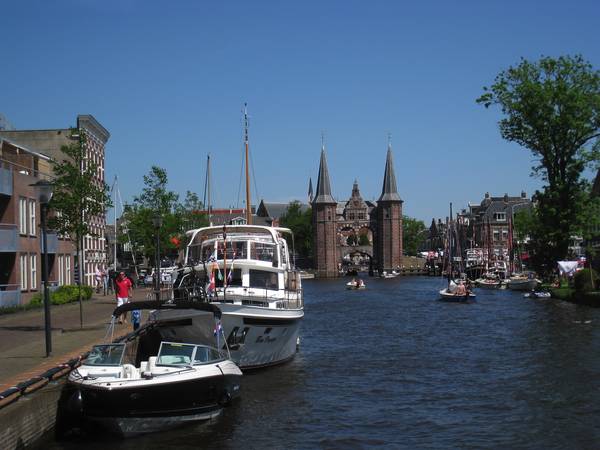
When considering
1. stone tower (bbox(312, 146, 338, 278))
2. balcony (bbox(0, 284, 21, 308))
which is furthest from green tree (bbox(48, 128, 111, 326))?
stone tower (bbox(312, 146, 338, 278))

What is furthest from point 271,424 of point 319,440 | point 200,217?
point 200,217

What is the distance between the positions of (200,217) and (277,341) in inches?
2070

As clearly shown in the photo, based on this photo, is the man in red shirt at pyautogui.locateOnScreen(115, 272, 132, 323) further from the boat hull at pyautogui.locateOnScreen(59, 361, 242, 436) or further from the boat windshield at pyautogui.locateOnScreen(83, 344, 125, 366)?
the boat hull at pyautogui.locateOnScreen(59, 361, 242, 436)

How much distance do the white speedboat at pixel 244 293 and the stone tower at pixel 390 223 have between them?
144 m

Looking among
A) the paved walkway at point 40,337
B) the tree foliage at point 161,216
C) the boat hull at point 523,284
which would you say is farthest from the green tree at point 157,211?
the boat hull at point 523,284

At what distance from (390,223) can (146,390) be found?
159206mm

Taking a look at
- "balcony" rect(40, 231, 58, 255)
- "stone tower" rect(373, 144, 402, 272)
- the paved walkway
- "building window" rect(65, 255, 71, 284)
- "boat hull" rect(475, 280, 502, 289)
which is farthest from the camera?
"stone tower" rect(373, 144, 402, 272)

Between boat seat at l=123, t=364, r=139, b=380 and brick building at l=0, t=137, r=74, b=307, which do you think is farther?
brick building at l=0, t=137, r=74, b=307

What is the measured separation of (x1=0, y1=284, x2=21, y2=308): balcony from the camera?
38469mm

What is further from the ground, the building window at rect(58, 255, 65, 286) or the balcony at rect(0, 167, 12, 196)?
the balcony at rect(0, 167, 12, 196)

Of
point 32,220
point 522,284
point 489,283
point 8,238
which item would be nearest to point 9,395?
point 8,238

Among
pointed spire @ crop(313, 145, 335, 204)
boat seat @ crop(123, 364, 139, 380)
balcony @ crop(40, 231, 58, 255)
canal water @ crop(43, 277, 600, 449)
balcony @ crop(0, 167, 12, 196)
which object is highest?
pointed spire @ crop(313, 145, 335, 204)

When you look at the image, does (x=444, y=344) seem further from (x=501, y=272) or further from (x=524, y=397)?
(x=501, y=272)

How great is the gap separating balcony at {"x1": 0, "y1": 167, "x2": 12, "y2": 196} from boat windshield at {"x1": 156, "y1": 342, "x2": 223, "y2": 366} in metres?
25.1
